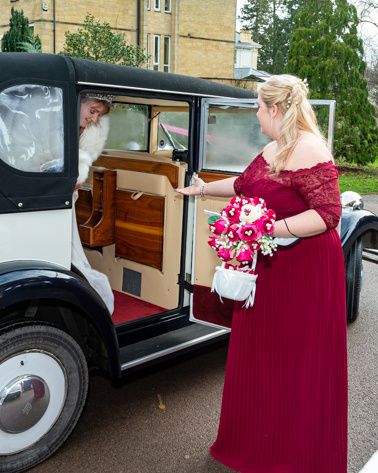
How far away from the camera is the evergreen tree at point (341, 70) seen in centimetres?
1764

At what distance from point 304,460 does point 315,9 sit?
1804 cm

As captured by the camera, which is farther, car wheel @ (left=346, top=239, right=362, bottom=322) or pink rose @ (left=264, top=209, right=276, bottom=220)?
car wheel @ (left=346, top=239, right=362, bottom=322)

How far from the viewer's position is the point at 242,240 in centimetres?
264

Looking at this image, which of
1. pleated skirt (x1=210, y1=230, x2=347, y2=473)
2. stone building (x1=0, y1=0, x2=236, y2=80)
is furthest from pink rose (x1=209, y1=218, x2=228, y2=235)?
stone building (x1=0, y1=0, x2=236, y2=80)

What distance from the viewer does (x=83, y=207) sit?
454cm

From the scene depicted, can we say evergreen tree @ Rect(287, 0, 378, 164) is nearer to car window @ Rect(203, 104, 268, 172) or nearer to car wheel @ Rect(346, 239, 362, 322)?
car wheel @ Rect(346, 239, 362, 322)

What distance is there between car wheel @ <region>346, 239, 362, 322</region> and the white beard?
249 centimetres

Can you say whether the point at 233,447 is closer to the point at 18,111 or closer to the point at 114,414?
the point at 114,414

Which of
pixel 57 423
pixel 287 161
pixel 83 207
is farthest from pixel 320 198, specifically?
pixel 83 207

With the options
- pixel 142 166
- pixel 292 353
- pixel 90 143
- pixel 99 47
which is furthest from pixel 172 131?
pixel 99 47

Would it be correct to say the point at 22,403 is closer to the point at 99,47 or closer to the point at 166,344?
the point at 166,344

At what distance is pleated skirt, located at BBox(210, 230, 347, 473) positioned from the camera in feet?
8.99

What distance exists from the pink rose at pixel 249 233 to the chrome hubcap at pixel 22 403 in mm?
1280

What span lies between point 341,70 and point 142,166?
15223 millimetres
